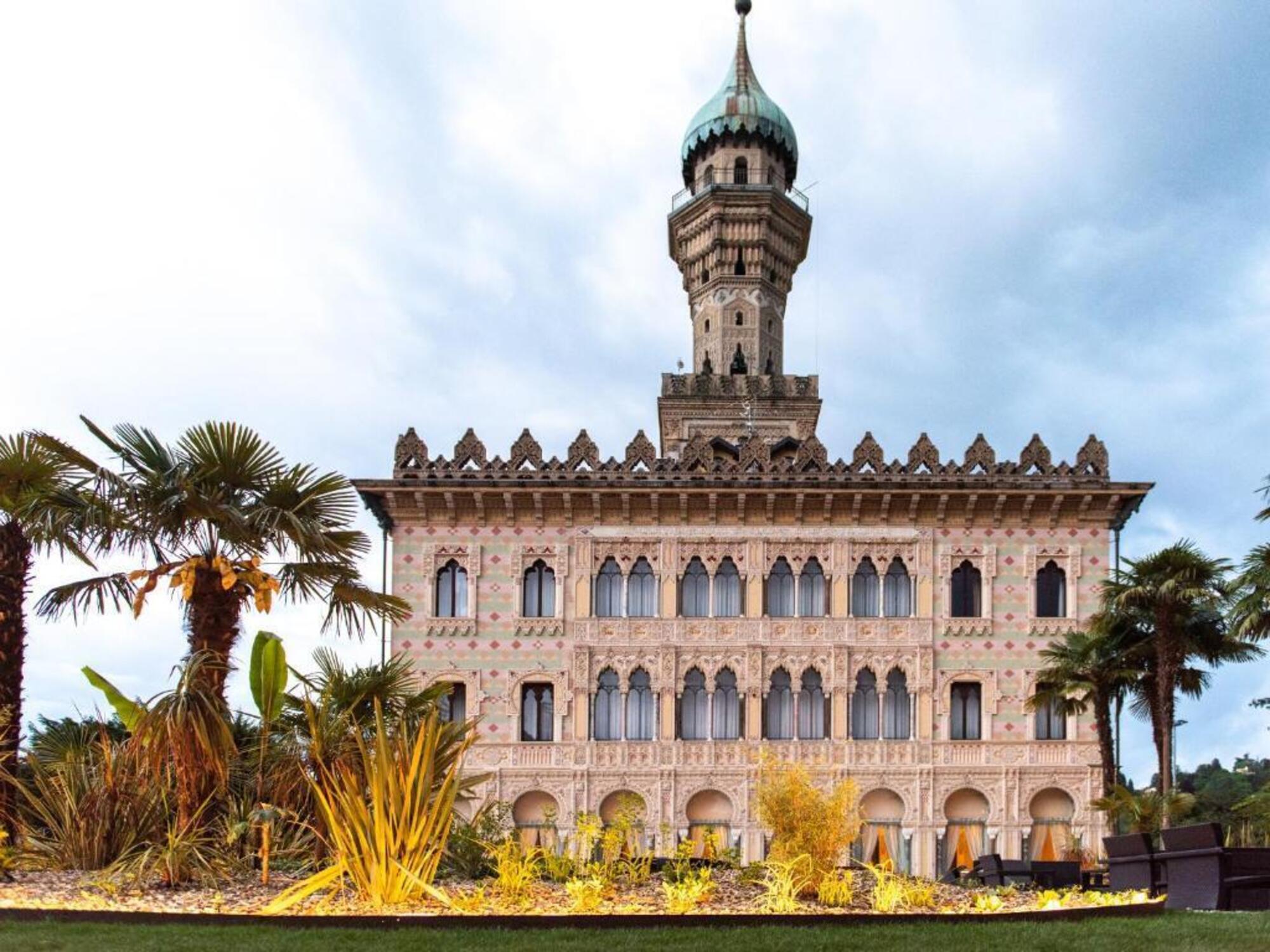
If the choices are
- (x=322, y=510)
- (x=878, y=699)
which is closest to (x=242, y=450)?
(x=322, y=510)

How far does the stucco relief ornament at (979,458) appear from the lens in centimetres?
3475

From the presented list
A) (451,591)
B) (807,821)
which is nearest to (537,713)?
(451,591)

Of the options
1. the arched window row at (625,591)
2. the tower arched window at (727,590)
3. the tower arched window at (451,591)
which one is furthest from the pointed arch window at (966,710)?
the tower arched window at (451,591)

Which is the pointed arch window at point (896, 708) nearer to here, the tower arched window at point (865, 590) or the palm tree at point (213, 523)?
the tower arched window at point (865, 590)

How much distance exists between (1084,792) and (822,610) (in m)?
7.41

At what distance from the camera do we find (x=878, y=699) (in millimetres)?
34031

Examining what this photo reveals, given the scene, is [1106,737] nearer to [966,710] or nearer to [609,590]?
[966,710]

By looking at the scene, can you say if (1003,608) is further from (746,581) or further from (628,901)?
(628,901)

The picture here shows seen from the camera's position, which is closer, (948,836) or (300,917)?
(300,917)

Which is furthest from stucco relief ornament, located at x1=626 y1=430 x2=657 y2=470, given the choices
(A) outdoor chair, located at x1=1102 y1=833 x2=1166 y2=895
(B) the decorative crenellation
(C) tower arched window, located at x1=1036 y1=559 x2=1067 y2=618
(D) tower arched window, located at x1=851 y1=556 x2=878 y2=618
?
(A) outdoor chair, located at x1=1102 y1=833 x2=1166 y2=895

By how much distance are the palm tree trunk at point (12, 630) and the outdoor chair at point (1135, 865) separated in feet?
42.8

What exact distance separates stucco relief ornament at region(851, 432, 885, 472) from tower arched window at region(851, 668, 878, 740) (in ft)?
16.1

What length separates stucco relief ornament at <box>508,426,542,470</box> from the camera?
34.7m

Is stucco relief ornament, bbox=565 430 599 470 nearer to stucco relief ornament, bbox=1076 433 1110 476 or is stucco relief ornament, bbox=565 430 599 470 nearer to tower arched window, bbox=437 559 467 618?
tower arched window, bbox=437 559 467 618
